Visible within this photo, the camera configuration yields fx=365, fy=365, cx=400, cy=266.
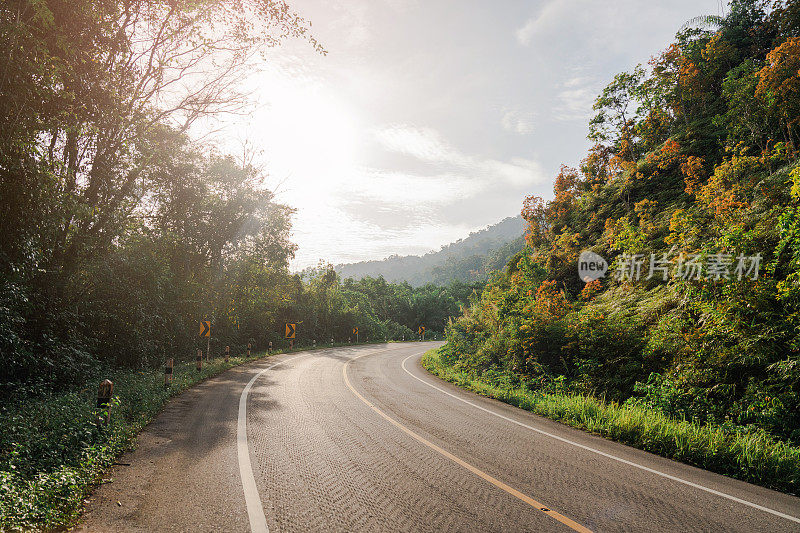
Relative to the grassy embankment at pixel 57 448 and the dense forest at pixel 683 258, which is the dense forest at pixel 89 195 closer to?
the grassy embankment at pixel 57 448

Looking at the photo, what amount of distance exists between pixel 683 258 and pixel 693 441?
5.15 meters

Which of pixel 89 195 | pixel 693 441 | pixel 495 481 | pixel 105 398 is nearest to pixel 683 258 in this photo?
pixel 693 441

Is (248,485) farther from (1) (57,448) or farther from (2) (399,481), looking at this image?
(1) (57,448)

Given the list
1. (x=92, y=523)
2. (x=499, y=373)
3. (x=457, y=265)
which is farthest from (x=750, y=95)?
(x=457, y=265)

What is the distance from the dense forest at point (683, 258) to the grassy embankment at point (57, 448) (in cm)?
949

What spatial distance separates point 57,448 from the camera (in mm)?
4480

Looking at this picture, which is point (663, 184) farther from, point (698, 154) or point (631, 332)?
point (631, 332)

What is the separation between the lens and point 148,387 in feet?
29.0

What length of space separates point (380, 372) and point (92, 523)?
12.1m

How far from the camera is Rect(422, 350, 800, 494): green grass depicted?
16.8 feet

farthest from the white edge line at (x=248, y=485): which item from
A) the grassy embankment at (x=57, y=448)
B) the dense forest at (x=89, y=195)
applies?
the dense forest at (x=89, y=195)

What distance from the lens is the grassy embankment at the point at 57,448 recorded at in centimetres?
311

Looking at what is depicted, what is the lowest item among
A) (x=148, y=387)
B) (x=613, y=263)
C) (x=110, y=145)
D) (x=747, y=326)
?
(x=148, y=387)

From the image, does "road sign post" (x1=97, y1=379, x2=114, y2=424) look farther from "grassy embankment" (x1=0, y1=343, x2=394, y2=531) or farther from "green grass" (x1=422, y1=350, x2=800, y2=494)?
"green grass" (x1=422, y1=350, x2=800, y2=494)
